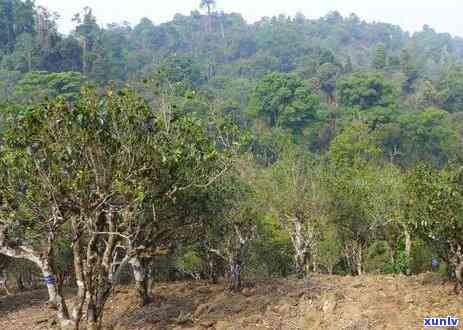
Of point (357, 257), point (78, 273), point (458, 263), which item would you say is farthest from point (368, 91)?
point (78, 273)

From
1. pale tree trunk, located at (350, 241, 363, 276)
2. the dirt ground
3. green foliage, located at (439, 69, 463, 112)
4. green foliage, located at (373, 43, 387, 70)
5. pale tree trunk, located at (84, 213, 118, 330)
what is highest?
green foliage, located at (373, 43, 387, 70)

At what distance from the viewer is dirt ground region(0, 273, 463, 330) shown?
14391mm

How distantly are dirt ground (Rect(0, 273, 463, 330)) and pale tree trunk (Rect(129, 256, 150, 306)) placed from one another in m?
0.41

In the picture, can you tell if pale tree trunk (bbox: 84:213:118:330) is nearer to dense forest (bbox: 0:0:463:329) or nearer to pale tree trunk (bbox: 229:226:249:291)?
dense forest (bbox: 0:0:463:329)

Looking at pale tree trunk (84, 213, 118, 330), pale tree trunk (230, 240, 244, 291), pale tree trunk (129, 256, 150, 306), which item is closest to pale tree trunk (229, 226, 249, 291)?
pale tree trunk (230, 240, 244, 291)

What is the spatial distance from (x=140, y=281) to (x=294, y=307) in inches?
222

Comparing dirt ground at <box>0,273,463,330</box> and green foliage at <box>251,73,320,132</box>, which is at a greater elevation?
green foliage at <box>251,73,320,132</box>

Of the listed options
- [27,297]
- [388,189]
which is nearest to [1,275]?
[27,297]

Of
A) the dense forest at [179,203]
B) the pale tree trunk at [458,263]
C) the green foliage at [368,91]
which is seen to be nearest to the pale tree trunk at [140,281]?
the dense forest at [179,203]

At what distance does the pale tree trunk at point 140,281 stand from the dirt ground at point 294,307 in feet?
1.34

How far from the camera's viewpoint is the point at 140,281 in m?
17.8

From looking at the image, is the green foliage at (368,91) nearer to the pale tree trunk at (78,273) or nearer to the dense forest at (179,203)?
the dense forest at (179,203)

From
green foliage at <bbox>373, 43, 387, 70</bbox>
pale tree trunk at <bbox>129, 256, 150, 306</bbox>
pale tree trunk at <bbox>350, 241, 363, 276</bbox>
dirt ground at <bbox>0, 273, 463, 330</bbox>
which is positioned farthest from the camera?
green foliage at <bbox>373, 43, 387, 70</bbox>

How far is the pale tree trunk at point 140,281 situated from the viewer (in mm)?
17041
